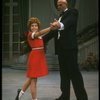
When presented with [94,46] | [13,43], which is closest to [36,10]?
[13,43]

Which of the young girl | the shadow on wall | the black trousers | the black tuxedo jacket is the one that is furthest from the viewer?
the shadow on wall

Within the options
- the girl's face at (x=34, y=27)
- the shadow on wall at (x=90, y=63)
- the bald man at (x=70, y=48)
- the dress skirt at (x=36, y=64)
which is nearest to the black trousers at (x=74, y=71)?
the bald man at (x=70, y=48)

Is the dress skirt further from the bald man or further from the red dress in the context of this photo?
the bald man

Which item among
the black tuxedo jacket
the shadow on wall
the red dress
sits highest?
the black tuxedo jacket

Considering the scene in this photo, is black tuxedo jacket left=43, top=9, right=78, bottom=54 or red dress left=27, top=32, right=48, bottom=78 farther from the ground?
black tuxedo jacket left=43, top=9, right=78, bottom=54

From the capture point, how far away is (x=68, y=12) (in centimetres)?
591

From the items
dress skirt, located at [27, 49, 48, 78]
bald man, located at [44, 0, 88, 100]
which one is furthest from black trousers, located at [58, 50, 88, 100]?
dress skirt, located at [27, 49, 48, 78]

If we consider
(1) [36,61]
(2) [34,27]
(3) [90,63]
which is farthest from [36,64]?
(3) [90,63]

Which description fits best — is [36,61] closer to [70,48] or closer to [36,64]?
[36,64]

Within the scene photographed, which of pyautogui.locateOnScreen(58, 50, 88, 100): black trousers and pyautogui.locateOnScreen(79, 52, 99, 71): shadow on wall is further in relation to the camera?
pyautogui.locateOnScreen(79, 52, 99, 71): shadow on wall

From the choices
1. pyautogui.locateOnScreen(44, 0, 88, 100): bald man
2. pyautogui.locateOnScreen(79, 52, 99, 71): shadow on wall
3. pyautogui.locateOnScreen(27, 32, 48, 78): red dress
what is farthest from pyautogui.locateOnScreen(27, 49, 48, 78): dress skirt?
pyautogui.locateOnScreen(79, 52, 99, 71): shadow on wall

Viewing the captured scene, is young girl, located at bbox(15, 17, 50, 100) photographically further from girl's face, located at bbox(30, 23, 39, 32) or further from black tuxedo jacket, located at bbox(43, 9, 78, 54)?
black tuxedo jacket, located at bbox(43, 9, 78, 54)

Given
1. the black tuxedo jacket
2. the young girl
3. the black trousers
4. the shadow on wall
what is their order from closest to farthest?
1. the black tuxedo jacket
2. the black trousers
3. the young girl
4. the shadow on wall

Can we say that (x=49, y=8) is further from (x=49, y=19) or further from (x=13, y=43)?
(x=13, y=43)
